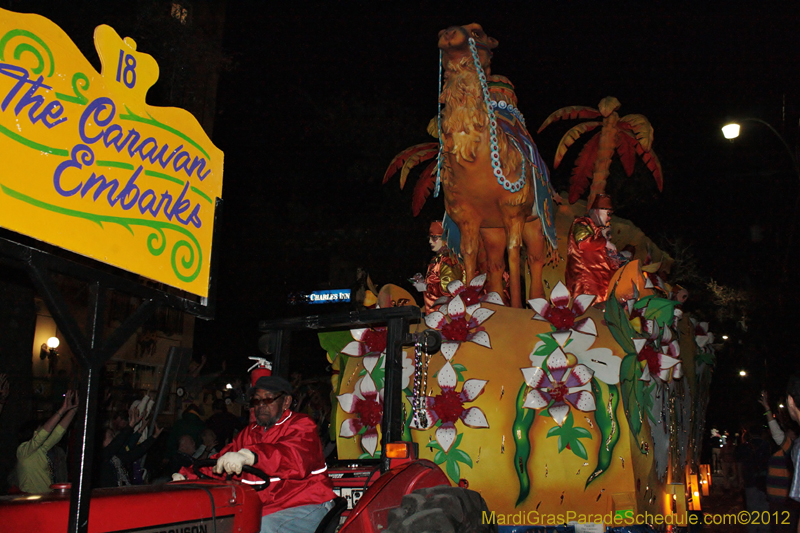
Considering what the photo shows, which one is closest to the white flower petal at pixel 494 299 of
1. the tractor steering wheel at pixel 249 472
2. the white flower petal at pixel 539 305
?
the white flower petal at pixel 539 305

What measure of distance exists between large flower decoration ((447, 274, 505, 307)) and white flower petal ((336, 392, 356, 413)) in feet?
5.26

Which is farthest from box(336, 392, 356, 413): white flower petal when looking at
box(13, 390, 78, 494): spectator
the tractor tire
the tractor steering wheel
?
the tractor steering wheel

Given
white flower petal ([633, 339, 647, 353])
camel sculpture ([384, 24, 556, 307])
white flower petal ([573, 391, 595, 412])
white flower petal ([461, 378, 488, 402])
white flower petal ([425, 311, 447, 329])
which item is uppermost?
camel sculpture ([384, 24, 556, 307])

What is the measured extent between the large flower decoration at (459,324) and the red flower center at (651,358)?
1684 mm

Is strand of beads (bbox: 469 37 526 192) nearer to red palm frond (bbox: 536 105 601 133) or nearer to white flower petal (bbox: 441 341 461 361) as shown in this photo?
white flower petal (bbox: 441 341 461 361)

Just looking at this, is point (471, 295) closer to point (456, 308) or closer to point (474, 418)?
point (456, 308)

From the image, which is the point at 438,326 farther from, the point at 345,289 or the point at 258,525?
the point at 345,289

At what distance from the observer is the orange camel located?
304 inches

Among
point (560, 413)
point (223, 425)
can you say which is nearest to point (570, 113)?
point (560, 413)

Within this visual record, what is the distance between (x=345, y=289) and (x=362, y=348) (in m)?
13.2

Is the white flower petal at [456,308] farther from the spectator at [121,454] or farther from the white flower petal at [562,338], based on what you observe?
the spectator at [121,454]

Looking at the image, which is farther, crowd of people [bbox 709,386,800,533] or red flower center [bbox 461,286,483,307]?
crowd of people [bbox 709,386,800,533]

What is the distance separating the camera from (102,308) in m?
2.78

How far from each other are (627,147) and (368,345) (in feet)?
16.8
